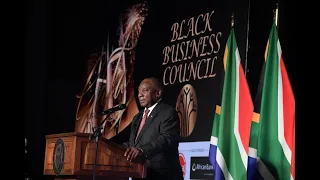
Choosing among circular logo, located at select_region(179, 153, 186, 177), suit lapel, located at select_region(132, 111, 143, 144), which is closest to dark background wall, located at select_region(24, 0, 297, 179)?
suit lapel, located at select_region(132, 111, 143, 144)

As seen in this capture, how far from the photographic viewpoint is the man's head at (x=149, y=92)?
6.22 m

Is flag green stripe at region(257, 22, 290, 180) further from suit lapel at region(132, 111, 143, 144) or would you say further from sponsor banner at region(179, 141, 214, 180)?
suit lapel at region(132, 111, 143, 144)

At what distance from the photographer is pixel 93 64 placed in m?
7.56

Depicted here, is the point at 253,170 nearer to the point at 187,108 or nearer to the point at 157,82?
the point at 187,108

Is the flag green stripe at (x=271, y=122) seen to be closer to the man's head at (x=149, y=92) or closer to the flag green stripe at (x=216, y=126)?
the flag green stripe at (x=216, y=126)

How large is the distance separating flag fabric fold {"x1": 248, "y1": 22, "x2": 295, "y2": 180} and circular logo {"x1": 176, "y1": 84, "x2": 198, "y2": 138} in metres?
0.92

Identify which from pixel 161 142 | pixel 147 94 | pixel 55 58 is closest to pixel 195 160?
pixel 161 142

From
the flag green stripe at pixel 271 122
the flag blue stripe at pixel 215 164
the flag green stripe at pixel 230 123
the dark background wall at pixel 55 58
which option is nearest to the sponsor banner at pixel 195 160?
the flag blue stripe at pixel 215 164

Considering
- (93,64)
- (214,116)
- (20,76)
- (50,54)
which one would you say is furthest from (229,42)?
(50,54)

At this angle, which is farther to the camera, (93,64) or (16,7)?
(93,64)

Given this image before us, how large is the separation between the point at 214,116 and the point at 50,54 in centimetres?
297

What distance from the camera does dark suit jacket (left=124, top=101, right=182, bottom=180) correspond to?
582 centimetres

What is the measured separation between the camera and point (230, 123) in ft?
17.4

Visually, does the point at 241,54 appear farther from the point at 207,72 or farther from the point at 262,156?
the point at 262,156
